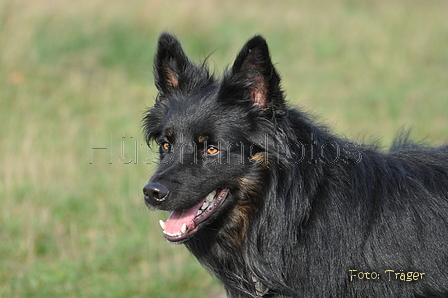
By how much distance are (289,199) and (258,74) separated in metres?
0.87

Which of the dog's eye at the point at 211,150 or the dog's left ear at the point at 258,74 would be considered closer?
the dog's left ear at the point at 258,74

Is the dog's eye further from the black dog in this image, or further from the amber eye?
the amber eye

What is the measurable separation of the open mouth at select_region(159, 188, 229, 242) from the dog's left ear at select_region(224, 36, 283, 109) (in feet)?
2.31

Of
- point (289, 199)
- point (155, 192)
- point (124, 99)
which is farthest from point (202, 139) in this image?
point (124, 99)

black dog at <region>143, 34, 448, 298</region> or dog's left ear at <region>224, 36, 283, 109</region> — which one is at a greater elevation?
dog's left ear at <region>224, 36, 283, 109</region>

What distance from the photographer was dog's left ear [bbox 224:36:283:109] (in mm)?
3497

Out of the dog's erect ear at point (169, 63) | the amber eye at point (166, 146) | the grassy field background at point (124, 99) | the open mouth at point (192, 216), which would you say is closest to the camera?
the open mouth at point (192, 216)

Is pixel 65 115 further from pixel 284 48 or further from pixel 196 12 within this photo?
pixel 284 48

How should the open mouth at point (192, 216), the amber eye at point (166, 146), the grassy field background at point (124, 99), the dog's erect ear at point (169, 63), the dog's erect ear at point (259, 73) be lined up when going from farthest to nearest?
1. the grassy field background at point (124, 99)
2. the dog's erect ear at point (169, 63)
3. the amber eye at point (166, 146)
4. the open mouth at point (192, 216)
5. the dog's erect ear at point (259, 73)

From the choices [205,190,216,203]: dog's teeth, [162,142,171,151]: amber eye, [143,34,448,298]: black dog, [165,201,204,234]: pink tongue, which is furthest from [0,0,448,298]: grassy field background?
[165,201,204,234]: pink tongue

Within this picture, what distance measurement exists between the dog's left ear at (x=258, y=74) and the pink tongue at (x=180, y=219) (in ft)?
2.80

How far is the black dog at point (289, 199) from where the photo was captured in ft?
11.8

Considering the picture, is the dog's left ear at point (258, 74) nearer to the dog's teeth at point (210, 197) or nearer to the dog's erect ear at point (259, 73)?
the dog's erect ear at point (259, 73)

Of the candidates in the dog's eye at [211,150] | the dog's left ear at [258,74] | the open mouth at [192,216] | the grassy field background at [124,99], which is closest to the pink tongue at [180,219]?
the open mouth at [192,216]
